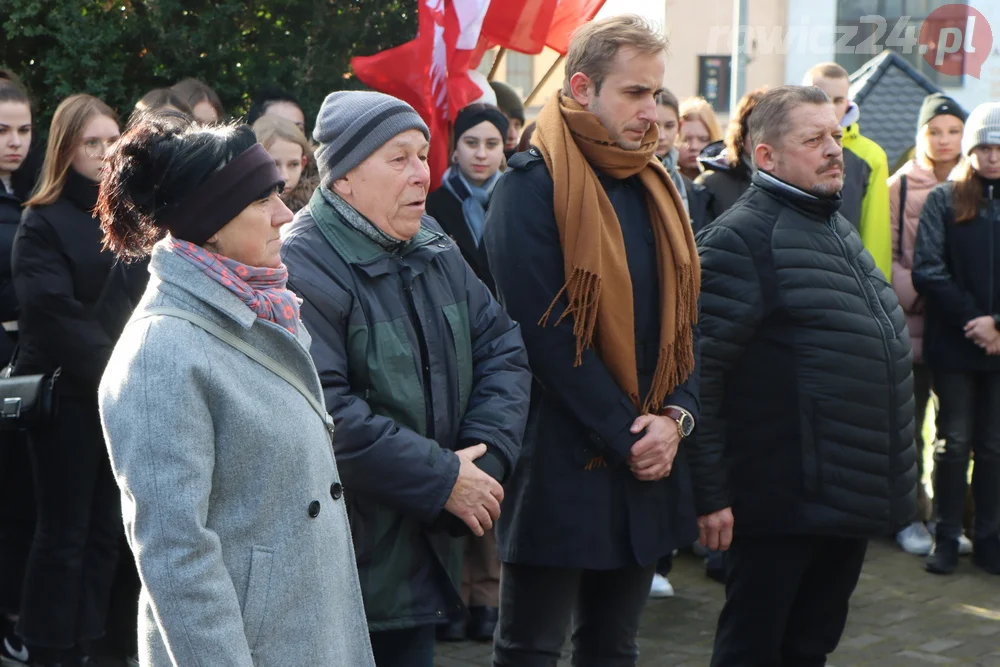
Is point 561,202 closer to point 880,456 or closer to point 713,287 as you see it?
point 713,287

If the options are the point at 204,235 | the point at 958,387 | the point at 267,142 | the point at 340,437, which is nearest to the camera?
the point at 204,235

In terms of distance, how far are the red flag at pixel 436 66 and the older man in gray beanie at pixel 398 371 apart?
3.19 m

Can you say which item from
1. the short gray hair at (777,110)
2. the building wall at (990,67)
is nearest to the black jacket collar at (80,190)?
the short gray hair at (777,110)

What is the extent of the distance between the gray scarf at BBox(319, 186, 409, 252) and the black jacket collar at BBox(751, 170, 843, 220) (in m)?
1.41

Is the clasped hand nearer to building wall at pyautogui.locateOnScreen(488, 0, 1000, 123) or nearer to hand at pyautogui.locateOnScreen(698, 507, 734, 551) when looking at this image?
hand at pyautogui.locateOnScreen(698, 507, 734, 551)

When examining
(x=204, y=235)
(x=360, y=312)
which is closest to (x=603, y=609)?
(x=360, y=312)

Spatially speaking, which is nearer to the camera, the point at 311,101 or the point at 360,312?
the point at 360,312

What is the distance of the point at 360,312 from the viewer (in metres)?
3.21

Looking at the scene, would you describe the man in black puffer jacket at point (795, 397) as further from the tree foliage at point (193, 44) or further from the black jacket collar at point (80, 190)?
the tree foliage at point (193, 44)

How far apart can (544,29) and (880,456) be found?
3.76 meters

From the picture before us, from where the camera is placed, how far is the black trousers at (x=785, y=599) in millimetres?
4172

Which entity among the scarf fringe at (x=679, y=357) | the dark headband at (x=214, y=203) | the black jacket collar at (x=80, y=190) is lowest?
the scarf fringe at (x=679, y=357)

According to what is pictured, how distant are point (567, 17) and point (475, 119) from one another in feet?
5.06

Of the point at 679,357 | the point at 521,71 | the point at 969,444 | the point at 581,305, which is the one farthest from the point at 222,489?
the point at 521,71
